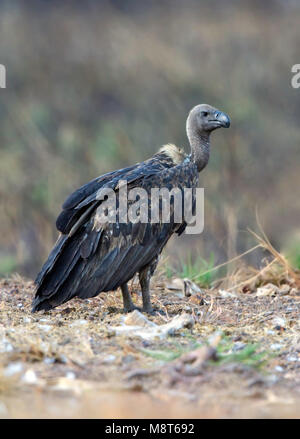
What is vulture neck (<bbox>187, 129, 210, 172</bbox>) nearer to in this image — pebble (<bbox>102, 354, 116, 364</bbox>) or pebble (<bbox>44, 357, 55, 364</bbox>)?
pebble (<bbox>102, 354, 116, 364</bbox>)

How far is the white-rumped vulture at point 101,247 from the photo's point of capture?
6.41m

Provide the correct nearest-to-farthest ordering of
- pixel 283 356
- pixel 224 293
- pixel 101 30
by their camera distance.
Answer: pixel 283 356 < pixel 224 293 < pixel 101 30

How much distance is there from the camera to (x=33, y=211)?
14523mm

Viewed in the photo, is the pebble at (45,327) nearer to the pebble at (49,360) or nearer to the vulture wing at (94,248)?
the vulture wing at (94,248)

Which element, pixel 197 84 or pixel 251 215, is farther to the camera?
pixel 197 84

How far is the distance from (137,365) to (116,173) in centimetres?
224

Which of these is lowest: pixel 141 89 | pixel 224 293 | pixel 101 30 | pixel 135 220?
pixel 224 293

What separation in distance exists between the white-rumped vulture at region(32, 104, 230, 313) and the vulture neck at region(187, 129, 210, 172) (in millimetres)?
609

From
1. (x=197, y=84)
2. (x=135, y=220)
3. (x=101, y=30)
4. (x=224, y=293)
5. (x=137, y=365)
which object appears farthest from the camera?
(x=101, y=30)

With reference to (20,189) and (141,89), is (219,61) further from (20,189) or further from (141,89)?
(20,189)

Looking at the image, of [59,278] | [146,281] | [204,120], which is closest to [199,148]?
[204,120]

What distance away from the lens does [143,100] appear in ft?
60.6

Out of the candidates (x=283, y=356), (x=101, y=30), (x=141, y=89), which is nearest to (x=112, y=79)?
(x=141, y=89)

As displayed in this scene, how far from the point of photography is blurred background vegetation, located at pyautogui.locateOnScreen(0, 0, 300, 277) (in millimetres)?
14750
